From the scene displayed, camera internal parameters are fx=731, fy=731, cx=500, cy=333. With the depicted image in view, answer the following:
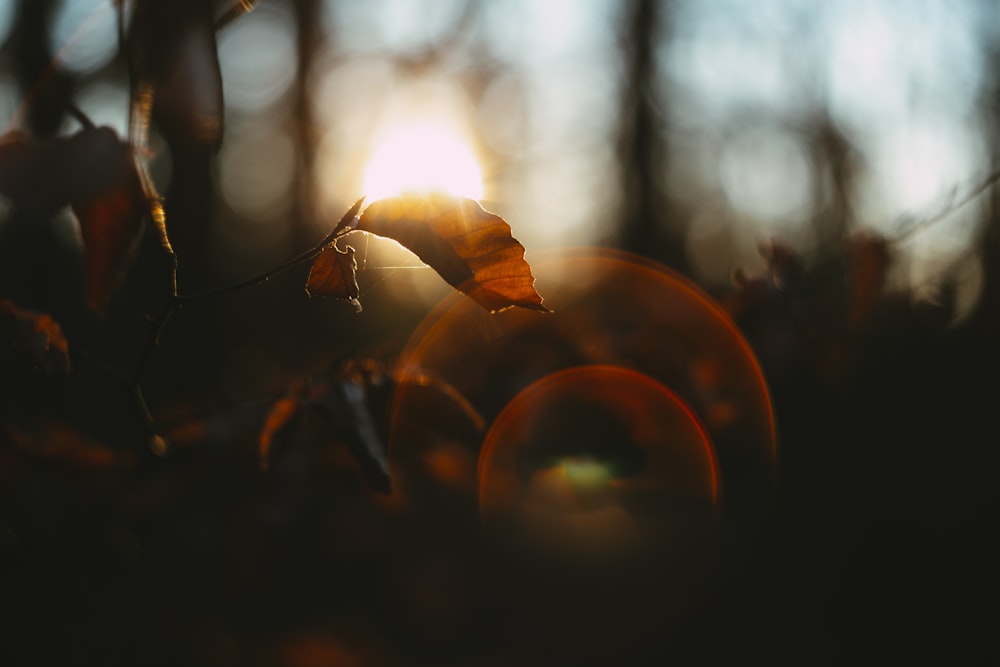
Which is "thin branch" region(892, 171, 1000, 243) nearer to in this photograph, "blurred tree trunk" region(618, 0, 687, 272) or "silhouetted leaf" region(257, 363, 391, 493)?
"silhouetted leaf" region(257, 363, 391, 493)

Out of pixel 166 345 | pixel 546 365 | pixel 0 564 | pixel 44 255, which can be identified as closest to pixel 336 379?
pixel 0 564

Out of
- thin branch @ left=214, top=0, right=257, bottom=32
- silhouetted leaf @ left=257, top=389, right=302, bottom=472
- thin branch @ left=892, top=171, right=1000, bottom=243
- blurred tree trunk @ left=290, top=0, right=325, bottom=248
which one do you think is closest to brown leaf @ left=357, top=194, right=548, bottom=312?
thin branch @ left=214, top=0, right=257, bottom=32

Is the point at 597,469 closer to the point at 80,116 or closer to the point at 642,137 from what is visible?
the point at 80,116

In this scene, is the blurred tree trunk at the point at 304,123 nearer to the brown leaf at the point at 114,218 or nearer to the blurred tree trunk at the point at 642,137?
the blurred tree trunk at the point at 642,137

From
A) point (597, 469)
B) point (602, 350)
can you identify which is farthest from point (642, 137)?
point (602, 350)

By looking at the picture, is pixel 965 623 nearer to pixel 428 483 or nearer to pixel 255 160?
pixel 428 483
